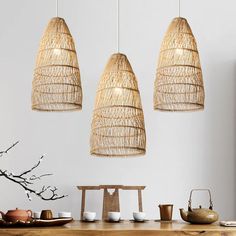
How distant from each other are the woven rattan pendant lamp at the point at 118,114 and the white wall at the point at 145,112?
1.85 m

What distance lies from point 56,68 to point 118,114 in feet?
1.50

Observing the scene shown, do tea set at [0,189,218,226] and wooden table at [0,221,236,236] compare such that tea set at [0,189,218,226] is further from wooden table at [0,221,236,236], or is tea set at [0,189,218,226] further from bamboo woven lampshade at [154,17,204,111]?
Answer: bamboo woven lampshade at [154,17,204,111]

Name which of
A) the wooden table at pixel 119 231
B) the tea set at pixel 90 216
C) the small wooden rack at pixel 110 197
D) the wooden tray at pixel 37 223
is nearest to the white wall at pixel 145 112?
the small wooden rack at pixel 110 197

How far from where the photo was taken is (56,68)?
3574mm

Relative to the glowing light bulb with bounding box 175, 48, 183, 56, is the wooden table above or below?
below

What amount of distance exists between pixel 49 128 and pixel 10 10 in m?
1.16

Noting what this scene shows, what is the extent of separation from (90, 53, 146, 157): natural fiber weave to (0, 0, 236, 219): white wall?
1842 mm

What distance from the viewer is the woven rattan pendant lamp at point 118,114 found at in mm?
3562

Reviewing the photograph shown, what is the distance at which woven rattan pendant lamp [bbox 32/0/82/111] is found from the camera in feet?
11.7

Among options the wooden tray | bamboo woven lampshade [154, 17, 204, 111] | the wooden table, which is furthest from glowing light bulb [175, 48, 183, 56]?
the wooden tray

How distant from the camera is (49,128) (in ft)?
17.9

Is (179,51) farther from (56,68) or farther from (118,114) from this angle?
(56,68)

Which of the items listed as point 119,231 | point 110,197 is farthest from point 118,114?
point 110,197

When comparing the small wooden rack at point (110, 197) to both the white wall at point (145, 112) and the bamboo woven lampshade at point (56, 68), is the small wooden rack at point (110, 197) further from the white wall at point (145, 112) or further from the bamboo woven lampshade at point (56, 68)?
the bamboo woven lampshade at point (56, 68)
